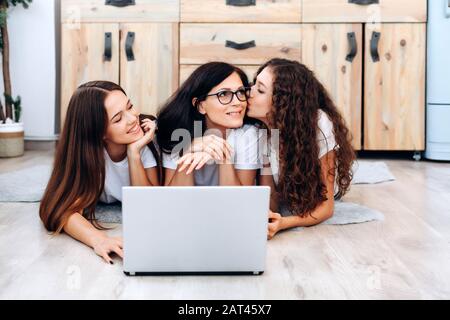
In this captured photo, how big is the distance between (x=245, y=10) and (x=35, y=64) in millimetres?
1350

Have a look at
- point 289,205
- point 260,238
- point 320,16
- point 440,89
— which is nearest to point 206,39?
point 320,16

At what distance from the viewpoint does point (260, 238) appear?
1.29 m

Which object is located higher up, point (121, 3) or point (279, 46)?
point (121, 3)

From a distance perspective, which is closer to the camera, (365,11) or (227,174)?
(227,174)

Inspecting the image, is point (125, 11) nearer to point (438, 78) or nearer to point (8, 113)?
point (8, 113)

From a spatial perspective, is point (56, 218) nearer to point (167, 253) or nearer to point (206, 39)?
point (167, 253)

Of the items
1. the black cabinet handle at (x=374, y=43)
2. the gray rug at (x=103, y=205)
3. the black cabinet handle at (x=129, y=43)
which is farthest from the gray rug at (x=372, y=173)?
the black cabinet handle at (x=129, y=43)

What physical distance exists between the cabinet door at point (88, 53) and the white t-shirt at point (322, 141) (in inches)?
70.2

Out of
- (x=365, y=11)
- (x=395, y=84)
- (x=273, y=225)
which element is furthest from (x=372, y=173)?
(x=273, y=225)

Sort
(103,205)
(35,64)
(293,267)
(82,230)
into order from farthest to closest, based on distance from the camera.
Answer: (35,64), (103,205), (82,230), (293,267)

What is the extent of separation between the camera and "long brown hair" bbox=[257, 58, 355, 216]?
1712 millimetres

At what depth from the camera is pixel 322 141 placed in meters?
1.75

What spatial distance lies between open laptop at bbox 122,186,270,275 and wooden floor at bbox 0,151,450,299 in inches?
1.2

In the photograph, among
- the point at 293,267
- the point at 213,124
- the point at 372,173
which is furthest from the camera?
the point at 372,173
